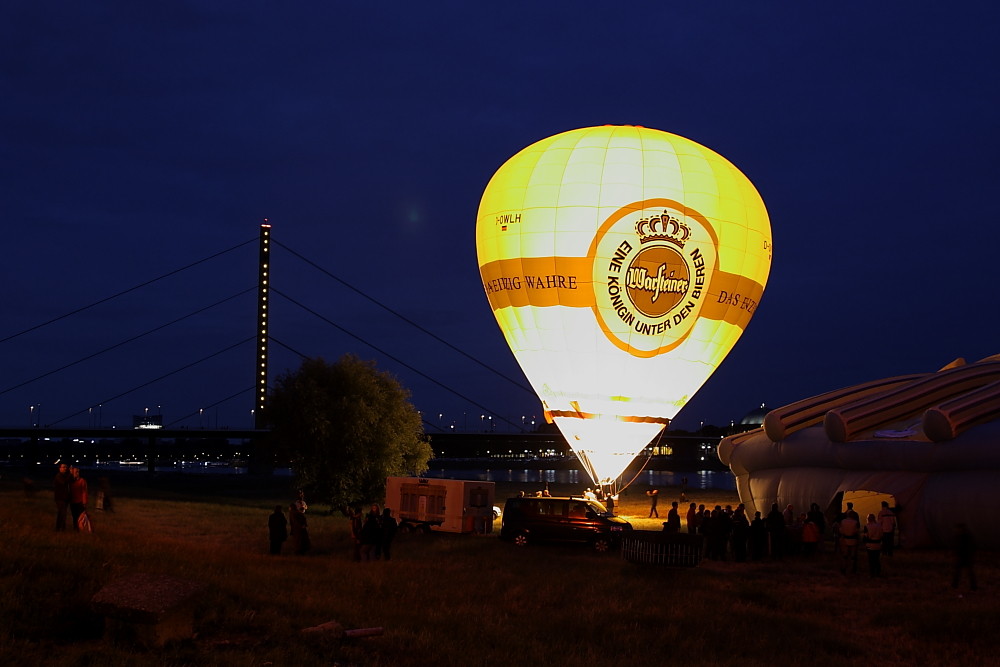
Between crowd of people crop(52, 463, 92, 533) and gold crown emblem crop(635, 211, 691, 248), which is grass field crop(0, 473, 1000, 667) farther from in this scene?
gold crown emblem crop(635, 211, 691, 248)

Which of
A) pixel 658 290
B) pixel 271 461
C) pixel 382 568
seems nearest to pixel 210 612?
pixel 382 568

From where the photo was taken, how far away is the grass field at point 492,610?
12.0 m

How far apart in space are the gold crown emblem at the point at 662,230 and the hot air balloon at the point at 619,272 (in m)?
0.03

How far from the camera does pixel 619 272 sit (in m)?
30.6

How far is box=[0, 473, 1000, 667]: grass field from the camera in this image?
11977mm

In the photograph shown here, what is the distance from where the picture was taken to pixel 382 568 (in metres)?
19.0

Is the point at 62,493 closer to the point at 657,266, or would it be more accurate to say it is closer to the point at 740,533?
the point at 740,533

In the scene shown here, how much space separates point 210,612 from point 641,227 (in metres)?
20.6

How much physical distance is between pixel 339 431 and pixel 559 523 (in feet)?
67.3

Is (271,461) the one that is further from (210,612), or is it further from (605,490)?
(210,612)

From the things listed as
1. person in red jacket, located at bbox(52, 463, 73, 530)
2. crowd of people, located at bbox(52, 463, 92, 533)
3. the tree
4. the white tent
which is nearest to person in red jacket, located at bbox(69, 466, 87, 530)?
crowd of people, located at bbox(52, 463, 92, 533)

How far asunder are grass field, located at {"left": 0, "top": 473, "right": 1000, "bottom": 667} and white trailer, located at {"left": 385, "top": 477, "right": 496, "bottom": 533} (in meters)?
6.99

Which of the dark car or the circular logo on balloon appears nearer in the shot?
the dark car

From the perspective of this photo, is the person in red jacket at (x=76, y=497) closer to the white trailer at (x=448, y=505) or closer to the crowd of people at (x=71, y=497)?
the crowd of people at (x=71, y=497)
